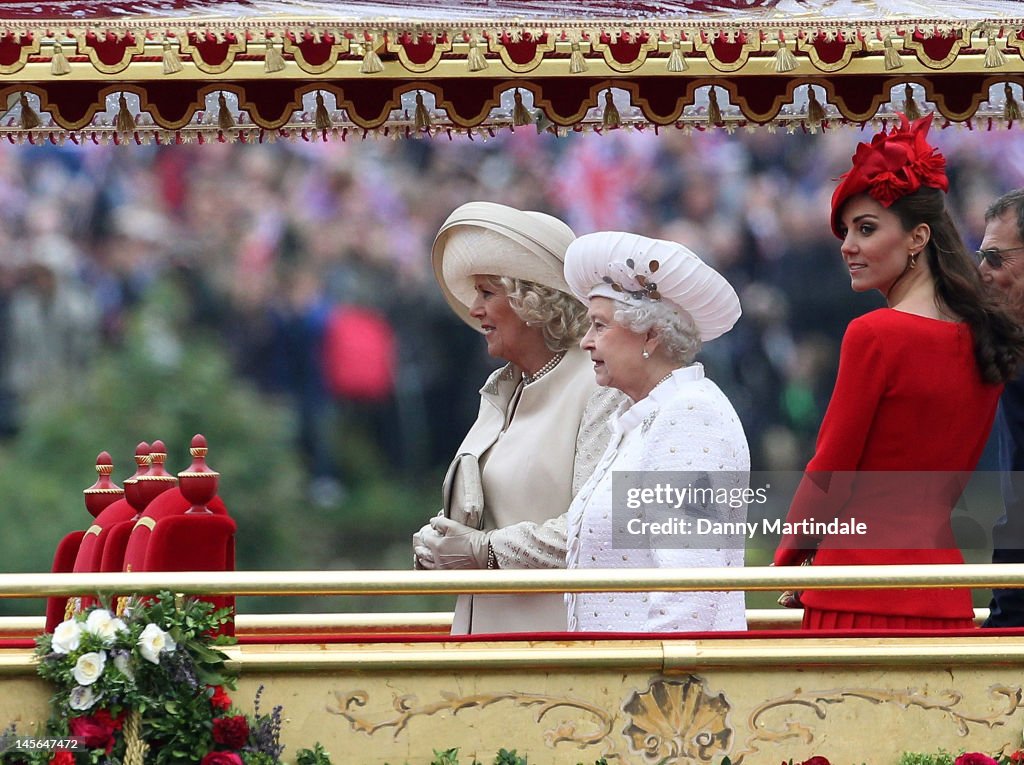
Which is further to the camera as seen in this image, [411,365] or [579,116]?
[411,365]

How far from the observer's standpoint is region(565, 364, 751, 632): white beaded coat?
12.9 ft

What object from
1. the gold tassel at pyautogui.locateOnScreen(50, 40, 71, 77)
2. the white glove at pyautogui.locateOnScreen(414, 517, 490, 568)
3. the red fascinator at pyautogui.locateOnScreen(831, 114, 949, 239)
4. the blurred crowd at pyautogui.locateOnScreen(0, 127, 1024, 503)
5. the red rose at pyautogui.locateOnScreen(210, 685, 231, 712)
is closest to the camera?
the red rose at pyautogui.locateOnScreen(210, 685, 231, 712)

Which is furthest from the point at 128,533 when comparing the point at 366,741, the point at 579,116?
the point at 579,116

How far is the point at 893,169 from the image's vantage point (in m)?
4.07

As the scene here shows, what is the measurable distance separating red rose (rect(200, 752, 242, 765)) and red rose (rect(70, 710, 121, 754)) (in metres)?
0.21

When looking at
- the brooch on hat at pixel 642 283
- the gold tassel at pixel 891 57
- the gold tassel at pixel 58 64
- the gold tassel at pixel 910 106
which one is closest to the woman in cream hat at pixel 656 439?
the brooch on hat at pixel 642 283

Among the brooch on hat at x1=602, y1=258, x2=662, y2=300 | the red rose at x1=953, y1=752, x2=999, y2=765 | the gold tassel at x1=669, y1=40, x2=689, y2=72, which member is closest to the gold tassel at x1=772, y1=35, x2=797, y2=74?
the gold tassel at x1=669, y1=40, x2=689, y2=72

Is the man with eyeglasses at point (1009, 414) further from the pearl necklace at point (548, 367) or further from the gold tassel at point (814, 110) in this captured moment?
the pearl necklace at point (548, 367)

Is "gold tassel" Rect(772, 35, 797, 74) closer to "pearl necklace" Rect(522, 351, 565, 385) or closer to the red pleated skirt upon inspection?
"pearl necklace" Rect(522, 351, 565, 385)

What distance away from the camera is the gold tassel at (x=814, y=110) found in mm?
4688

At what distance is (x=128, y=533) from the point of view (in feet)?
14.5

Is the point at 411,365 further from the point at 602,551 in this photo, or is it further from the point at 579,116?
the point at 602,551

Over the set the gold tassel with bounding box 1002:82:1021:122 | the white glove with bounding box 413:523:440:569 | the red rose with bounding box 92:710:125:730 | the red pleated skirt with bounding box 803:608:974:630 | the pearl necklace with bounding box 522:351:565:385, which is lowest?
the red rose with bounding box 92:710:125:730

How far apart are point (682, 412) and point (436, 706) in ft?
2.81
